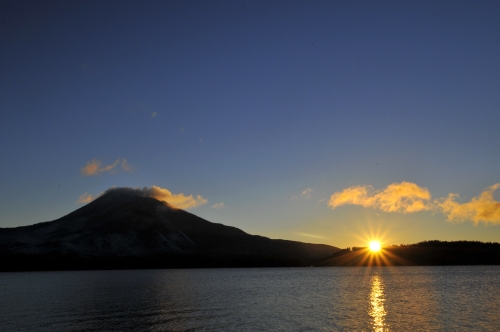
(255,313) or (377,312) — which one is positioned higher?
(377,312)

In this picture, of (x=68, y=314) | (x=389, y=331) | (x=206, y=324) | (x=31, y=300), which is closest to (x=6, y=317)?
(x=68, y=314)

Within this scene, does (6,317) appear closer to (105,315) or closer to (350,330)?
(105,315)

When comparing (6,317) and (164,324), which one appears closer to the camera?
(164,324)

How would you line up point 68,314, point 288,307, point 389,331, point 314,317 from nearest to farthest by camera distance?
point 389,331
point 314,317
point 68,314
point 288,307

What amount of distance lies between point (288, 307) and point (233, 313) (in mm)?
9615

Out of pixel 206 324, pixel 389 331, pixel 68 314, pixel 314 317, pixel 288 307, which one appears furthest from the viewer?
pixel 288 307

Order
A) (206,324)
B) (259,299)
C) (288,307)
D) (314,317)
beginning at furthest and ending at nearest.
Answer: (259,299), (288,307), (314,317), (206,324)

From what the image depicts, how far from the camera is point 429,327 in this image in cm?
4500

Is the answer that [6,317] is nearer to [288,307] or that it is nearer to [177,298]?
[177,298]

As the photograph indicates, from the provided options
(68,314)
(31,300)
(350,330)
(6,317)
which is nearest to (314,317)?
(350,330)

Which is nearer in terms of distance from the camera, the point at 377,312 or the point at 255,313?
the point at 255,313

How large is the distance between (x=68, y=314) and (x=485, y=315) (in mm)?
51844

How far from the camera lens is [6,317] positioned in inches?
2045

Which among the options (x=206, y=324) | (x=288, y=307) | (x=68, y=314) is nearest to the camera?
(x=206, y=324)
